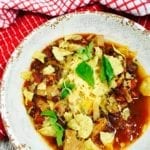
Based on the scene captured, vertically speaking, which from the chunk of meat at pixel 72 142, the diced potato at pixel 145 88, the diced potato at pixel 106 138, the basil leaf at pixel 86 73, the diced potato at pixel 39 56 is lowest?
the diced potato at pixel 106 138

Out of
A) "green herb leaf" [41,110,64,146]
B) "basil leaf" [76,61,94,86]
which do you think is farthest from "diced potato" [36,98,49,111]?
"basil leaf" [76,61,94,86]

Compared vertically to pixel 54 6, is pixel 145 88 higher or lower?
lower

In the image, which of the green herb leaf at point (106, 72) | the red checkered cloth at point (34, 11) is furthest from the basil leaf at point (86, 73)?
the red checkered cloth at point (34, 11)

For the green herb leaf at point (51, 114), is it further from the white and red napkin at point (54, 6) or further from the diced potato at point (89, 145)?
the white and red napkin at point (54, 6)

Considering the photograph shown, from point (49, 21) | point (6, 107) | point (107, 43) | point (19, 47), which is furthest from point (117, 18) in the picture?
point (6, 107)

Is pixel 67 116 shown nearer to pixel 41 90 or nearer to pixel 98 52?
pixel 41 90

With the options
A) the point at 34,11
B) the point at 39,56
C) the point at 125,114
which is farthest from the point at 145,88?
the point at 34,11
